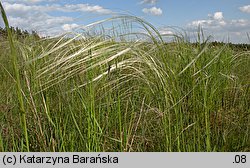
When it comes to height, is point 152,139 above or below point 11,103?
below

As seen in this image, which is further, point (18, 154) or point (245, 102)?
point (245, 102)

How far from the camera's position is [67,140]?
3.19 ft

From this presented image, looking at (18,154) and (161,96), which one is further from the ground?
(161,96)

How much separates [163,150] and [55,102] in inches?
19.2

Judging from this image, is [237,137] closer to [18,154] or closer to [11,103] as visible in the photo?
[18,154]

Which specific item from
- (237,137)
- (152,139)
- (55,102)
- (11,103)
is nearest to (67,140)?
(55,102)

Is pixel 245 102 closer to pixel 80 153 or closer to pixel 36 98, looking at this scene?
pixel 80 153

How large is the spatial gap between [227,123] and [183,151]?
351 mm

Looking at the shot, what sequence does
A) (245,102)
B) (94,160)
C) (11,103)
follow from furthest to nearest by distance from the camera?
(245,102) < (11,103) < (94,160)

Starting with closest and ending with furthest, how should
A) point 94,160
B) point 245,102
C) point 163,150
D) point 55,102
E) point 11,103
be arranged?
point 94,160, point 163,150, point 55,102, point 11,103, point 245,102

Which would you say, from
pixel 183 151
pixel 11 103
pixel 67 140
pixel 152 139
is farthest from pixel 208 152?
pixel 11 103

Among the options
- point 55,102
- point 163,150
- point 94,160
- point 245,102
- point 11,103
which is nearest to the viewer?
point 94,160

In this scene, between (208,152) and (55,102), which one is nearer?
(208,152)

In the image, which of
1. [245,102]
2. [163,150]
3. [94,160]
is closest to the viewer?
[94,160]
